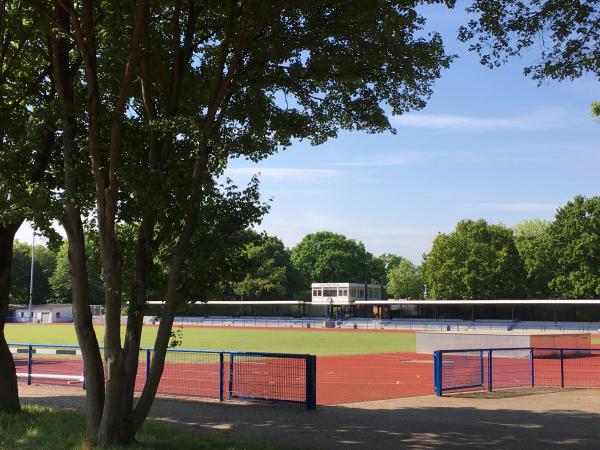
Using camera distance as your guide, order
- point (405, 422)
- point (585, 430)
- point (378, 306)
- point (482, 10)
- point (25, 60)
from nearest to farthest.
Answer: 1. point (482, 10)
2. point (585, 430)
3. point (405, 422)
4. point (25, 60)
5. point (378, 306)

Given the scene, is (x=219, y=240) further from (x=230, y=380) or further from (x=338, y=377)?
(x=338, y=377)

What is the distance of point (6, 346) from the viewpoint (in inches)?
550

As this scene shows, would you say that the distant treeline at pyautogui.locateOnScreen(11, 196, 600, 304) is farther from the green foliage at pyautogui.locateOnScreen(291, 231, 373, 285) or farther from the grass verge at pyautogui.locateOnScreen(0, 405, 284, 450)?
the grass verge at pyautogui.locateOnScreen(0, 405, 284, 450)

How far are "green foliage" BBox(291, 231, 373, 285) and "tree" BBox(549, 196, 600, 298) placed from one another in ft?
188

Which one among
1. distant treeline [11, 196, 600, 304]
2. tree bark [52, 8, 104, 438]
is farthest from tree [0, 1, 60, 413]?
distant treeline [11, 196, 600, 304]

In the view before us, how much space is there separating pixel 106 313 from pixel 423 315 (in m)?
70.6

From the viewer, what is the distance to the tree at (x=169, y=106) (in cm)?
1038

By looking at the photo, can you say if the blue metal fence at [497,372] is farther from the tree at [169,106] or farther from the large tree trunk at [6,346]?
the large tree trunk at [6,346]

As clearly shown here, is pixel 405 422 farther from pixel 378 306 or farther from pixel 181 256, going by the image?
pixel 378 306

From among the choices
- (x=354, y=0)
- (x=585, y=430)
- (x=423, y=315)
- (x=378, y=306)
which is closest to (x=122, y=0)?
(x=354, y=0)

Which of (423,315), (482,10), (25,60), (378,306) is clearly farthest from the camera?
(378,306)

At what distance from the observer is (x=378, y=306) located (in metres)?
86.3

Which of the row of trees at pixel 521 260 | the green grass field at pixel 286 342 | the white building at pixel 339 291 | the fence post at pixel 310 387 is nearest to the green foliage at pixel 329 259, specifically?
the white building at pixel 339 291

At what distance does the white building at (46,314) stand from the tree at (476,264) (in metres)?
51.0
